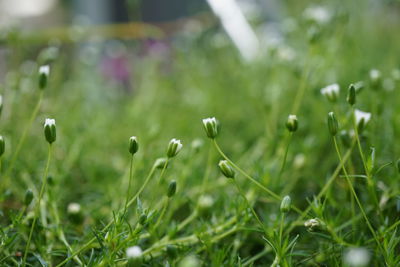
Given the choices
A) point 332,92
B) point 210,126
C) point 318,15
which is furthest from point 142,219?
point 318,15

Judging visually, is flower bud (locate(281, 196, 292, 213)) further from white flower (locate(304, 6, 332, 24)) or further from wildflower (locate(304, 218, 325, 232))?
white flower (locate(304, 6, 332, 24))

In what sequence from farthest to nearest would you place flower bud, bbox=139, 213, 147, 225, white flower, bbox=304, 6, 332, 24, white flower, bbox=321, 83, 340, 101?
white flower, bbox=304, 6, 332, 24, white flower, bbox=321, 83, 340, 101, flower bud, bbox=139, 213, 147, 225

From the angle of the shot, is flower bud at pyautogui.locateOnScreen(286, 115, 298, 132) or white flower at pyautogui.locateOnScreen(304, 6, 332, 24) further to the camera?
white flower at pyautogui.locateOnScreen(304, 6, 332, 24)

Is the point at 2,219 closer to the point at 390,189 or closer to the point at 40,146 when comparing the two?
the point at 40,146

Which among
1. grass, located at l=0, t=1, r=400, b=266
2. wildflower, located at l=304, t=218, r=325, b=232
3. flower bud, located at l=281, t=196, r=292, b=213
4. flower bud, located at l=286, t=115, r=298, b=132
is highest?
flower bud, located at l=286, t=115, r=298, b=132

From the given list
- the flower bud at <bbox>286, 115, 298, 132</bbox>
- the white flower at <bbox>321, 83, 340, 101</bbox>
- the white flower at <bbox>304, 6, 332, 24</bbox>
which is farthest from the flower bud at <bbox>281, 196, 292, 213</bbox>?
the white flower at <bbox>304, 6, 332, 24</bbox>

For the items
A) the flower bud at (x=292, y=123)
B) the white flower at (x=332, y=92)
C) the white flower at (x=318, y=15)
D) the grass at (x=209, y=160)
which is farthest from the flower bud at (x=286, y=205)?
the white flower at (x=318, y=15)

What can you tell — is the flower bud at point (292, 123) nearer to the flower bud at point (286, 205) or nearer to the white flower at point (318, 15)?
the flower bud at point (286, 205)

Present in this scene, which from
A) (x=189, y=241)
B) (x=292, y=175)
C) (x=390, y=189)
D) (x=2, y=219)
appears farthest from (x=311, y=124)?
(x=2, y=219)

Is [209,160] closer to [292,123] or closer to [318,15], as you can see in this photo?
[292,123]
